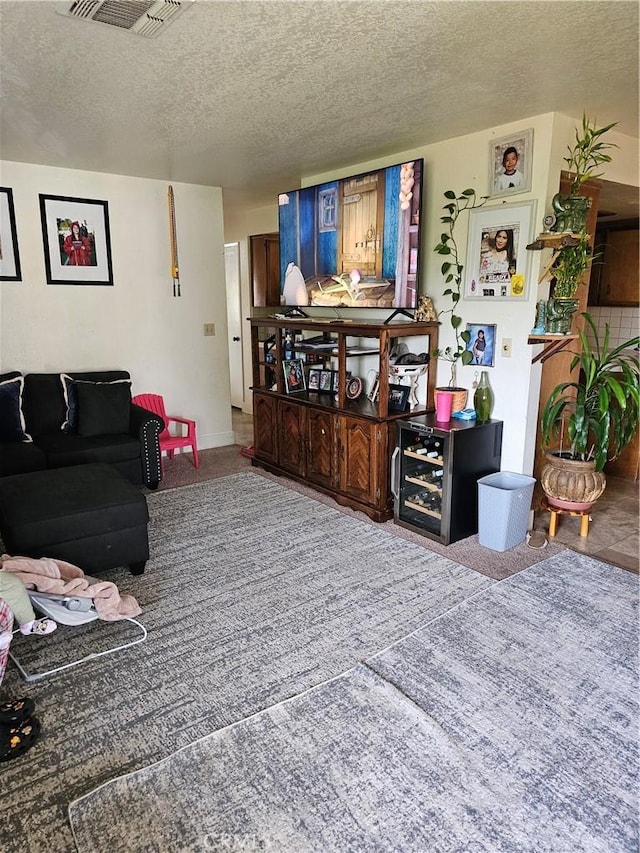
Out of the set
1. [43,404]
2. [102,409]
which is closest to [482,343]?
[102,409]

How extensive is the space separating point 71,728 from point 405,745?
1122mm

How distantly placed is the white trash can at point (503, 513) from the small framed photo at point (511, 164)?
5.49 feet

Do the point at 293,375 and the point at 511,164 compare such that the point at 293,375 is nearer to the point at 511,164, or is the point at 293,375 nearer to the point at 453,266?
the point at 453,266

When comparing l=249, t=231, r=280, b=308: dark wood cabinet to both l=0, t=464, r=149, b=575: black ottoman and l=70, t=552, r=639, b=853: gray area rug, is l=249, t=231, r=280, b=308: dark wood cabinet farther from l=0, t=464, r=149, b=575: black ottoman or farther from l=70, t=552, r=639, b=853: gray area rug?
l=70, t=552, r=639, b=853: gray area rug

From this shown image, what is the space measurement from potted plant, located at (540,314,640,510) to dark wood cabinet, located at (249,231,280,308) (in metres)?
3.88

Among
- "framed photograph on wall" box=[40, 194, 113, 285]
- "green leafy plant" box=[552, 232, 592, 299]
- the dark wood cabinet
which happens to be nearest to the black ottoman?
"framed photograph on wall" box=[40, 194, 113, 285]

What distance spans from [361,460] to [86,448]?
1879 millimetres

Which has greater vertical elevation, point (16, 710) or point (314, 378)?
point (314, 378)

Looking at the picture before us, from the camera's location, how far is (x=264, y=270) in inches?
251

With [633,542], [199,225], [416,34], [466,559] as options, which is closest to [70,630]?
[466,559]

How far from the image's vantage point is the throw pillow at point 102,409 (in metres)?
4.10

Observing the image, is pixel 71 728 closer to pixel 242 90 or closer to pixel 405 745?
pixel 405 745

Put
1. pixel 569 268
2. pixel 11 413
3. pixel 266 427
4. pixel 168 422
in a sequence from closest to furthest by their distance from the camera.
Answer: pixel 569 268 < pixel 11 413 < pixel 266 427 < pixel 168 422

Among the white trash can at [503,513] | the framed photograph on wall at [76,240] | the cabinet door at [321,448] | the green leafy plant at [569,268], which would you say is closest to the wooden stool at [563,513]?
the white trash can at [503,513]
